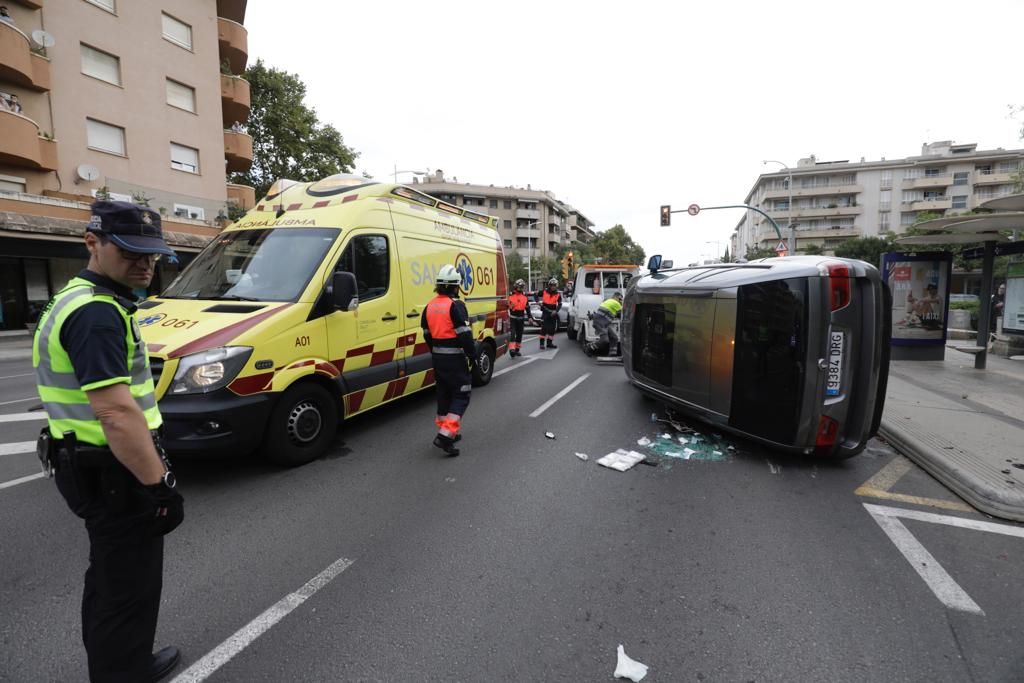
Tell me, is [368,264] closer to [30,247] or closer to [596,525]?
[596,525]

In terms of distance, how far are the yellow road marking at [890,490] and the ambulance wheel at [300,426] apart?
184 inches

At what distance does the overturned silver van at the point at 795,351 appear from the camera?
4.30 metres

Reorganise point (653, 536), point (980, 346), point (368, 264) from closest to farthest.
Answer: point (653, 536)
point (368, 264)
point (980, 346)

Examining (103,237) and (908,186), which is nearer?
(103,237)

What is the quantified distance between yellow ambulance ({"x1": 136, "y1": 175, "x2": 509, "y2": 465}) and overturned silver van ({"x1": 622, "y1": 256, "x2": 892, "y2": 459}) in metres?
3.43

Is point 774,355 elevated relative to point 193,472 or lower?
elevated

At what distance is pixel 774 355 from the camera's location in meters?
4.55

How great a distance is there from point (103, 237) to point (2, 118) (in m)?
19.9

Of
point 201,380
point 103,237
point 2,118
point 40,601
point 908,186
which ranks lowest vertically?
point 40,601

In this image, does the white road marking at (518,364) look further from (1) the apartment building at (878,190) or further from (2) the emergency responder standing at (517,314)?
(1) the apartment building at (878,190)

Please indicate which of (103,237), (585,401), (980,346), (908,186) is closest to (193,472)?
(103,237)

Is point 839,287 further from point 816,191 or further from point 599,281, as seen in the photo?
point 816,191

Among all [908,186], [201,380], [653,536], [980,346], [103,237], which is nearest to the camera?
[103,237]

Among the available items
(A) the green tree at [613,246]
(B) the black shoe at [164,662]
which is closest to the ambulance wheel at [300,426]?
(B) the black shoe at [164,662]
